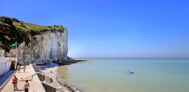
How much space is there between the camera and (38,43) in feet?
151

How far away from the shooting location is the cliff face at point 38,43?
34.0 meters

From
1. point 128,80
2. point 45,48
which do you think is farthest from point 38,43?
point 128,80

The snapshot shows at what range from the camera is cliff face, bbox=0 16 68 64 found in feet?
111

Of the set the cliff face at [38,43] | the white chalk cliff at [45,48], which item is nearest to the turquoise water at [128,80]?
the cliff face at [38,43]

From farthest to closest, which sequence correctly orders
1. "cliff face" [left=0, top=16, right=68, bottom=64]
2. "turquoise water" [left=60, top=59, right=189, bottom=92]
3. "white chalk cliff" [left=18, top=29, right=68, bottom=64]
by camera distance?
1. "white chalk cliff" [left=18, top=29, right=68, bottom=64]
2. "cliff face" [left=0, top=16, right=68, bottom=64]
3. "turquoise water" [left=60, top=59, right=189, bottom=92]

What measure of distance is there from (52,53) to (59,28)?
10.3 meters

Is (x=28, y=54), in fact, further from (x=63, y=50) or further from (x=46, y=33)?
(x=63, y=50)

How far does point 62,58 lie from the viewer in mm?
62438

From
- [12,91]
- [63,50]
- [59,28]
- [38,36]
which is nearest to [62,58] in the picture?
[63,50]

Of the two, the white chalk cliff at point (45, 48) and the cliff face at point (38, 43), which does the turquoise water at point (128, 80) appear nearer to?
the cliff face at point (38, 43)

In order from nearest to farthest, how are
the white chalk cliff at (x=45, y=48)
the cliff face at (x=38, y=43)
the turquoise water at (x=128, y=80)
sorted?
1. the turquoise water at (x=128, y=80)
2. the cliff face at (x=38, y=43)
3. the white chalk cliff at (x=45, y=48)

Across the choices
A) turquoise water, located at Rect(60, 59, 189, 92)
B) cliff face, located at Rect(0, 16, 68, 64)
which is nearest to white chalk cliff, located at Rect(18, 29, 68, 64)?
cliff face, located at Rect(0, 16, 68, 64)

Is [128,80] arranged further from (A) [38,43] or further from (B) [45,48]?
(B) [45,48]

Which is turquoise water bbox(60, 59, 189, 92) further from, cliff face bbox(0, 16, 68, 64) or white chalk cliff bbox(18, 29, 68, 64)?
white chalk cliff bbox(18, 29, 68, 64)
